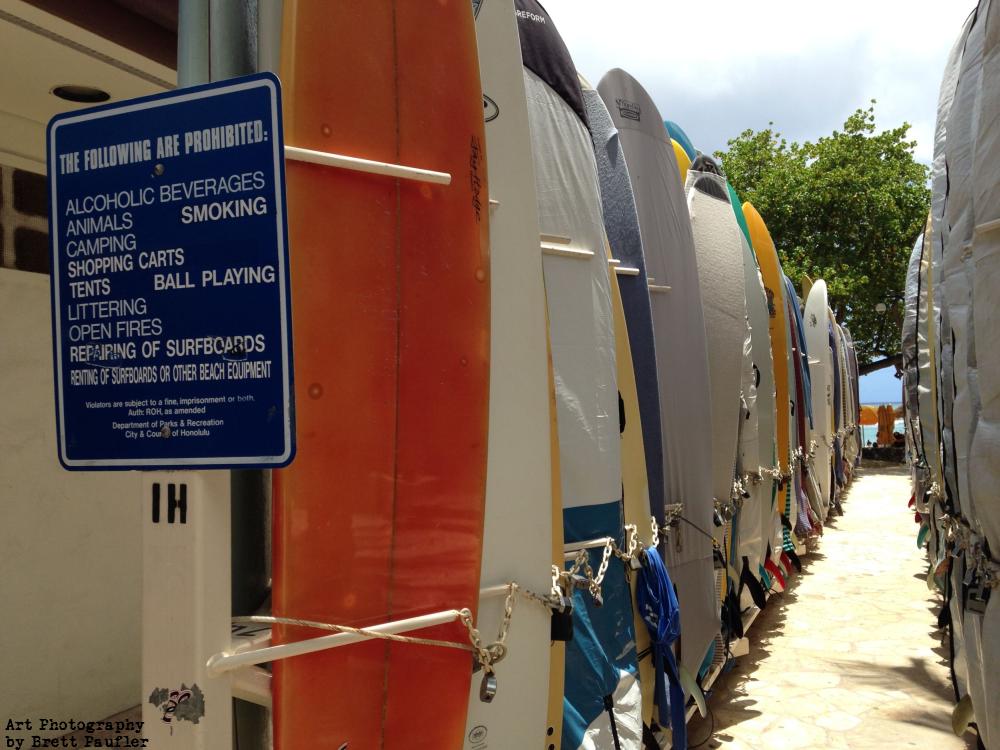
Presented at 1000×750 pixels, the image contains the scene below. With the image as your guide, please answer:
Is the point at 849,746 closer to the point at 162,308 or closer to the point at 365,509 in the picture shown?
the point at 365,509

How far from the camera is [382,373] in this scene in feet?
5.43

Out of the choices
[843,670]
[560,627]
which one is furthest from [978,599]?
[843,670]

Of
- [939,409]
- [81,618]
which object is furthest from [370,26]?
[81,618]

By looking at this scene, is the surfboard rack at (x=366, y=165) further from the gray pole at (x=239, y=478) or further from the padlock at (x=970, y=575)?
the padlock at (x=970, y=575)

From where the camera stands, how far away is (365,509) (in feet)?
5.29

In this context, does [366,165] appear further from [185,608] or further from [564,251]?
[564,251]

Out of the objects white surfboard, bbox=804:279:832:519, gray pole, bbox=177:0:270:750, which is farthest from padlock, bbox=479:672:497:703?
white surfboard, bbox=804:279:832:519

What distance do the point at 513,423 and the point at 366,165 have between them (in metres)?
0.93

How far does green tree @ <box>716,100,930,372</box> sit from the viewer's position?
1905 cm

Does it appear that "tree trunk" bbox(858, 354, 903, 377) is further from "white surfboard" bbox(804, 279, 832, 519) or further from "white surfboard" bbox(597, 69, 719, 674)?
"white surfboard" bbox(597, 69, 719, 674)

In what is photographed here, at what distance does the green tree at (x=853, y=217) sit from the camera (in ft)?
62.5

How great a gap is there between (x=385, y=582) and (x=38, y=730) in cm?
314

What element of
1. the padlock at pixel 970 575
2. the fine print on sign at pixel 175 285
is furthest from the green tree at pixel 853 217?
the fine print on sign at pixel 175 285

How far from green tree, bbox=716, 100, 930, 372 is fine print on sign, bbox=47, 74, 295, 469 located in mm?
18814
